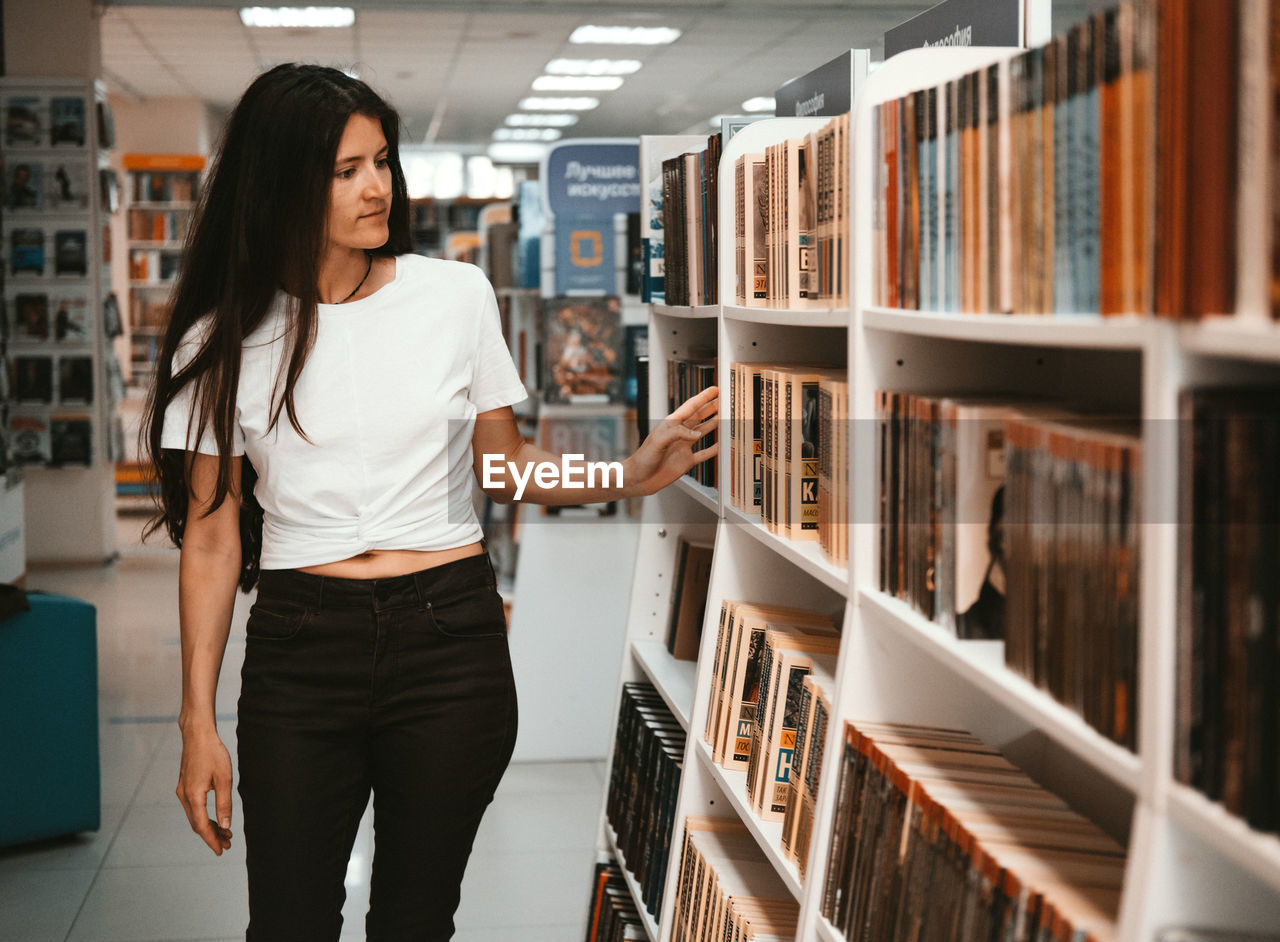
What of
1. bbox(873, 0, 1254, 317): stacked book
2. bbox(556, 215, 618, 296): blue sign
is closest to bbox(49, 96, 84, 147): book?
bbox(556, 215, 618, 296): blue sign

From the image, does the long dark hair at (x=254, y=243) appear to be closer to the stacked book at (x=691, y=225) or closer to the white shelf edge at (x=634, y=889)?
the stacked book at (x=691, y=225)

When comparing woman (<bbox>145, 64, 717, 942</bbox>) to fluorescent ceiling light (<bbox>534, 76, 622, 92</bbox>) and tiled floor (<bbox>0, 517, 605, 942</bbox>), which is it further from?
fluorescent ceiling light (<bbox>534, 76, 622, 92</bbox>)

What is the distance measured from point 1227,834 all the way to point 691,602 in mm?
1678

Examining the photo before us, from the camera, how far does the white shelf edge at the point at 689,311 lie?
6.51 ft

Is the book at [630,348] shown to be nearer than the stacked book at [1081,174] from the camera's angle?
No

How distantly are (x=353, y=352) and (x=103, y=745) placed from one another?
119 inches

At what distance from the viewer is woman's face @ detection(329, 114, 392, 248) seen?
1579 millimetres

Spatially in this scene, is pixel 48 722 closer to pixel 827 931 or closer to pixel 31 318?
pixel 827 931

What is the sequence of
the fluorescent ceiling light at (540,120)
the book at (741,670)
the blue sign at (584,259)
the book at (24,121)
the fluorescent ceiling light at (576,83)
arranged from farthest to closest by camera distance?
the fluorescent ceiling light at (540,120) < the fluorescent ceiling light at (576,83) < the book at (24,121) < the blue sign at (584,259) < the book at (741,670)

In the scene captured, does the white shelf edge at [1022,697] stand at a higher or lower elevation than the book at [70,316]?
lower

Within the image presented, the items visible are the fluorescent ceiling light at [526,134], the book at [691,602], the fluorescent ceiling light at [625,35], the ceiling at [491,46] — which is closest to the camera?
the book at [691,602]

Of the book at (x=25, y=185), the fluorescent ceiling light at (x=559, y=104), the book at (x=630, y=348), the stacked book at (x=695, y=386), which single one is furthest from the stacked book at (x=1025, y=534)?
the fluorescent ceiling light at (x=559, y=104)

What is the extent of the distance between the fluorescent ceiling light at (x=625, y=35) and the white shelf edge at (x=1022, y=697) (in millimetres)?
7939

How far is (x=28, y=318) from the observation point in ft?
22.5
